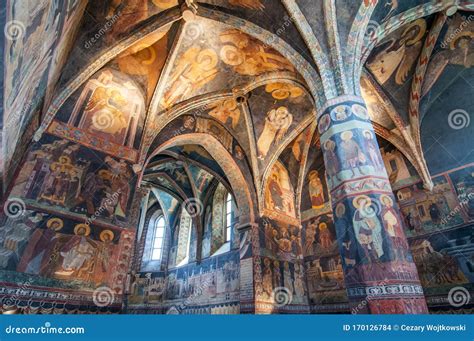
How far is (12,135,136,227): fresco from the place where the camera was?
21.7ft

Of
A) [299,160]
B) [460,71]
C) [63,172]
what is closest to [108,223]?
[63,172]

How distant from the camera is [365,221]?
454 cm

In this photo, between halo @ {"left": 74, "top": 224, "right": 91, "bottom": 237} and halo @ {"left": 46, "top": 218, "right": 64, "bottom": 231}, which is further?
halo @ {"left": 74, "top": 224, "right": 91, "bottom": 237}

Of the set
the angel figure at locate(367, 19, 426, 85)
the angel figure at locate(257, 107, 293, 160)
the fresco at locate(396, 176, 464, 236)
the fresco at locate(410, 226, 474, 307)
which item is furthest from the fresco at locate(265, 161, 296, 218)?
the angel figure at locate(367, 19, 426, 85)

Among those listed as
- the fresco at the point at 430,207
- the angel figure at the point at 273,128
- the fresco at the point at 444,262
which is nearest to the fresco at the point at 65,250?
the angel figure at the point at 273,128

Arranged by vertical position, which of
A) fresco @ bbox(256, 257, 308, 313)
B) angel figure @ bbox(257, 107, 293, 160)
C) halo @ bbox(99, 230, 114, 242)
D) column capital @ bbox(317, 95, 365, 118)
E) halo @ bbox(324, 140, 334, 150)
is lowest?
fresco @ bbox(256, 257, 308, 313)

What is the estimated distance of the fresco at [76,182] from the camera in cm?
660

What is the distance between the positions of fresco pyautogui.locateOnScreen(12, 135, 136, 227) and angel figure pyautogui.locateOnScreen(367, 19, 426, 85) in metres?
8.00

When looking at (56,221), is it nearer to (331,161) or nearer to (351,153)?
(331,161)

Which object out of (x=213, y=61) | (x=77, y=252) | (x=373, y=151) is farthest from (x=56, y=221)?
(x=373, y=151)

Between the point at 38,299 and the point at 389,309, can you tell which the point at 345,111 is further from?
the point at 38,299

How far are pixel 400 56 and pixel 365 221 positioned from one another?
624cm

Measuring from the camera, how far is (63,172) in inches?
281

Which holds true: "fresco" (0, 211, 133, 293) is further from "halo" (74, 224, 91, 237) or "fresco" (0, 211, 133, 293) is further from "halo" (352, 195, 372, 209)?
"halo" (352, 195, 372, 209)
